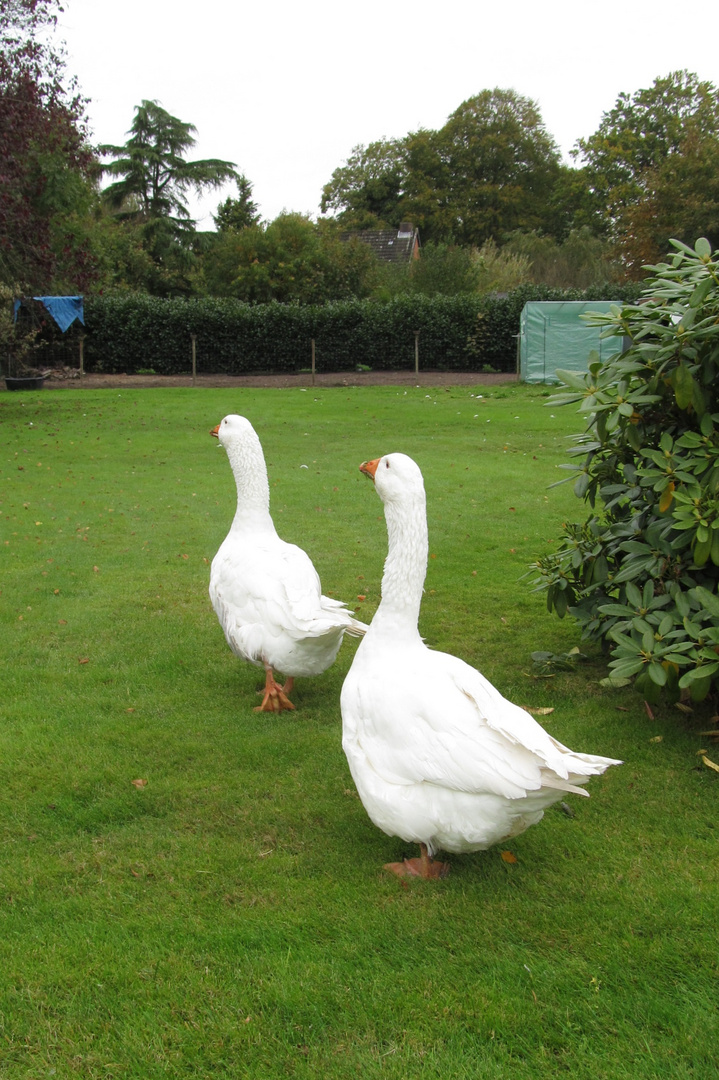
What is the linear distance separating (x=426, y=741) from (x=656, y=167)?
4363cm

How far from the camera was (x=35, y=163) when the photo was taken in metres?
A: 21.3

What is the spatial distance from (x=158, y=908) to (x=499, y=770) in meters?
1.46

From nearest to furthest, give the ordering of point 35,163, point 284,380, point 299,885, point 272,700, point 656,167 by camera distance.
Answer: point 299,885 → point 272,700 → point 35,163 → point 284,380 → point 656,167

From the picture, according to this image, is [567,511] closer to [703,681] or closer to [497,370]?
[703,681]

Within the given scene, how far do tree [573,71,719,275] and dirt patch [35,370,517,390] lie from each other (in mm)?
10618

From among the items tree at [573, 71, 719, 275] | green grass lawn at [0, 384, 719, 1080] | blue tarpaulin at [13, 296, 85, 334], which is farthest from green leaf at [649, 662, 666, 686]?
tree at [573, 71, 719, 275]

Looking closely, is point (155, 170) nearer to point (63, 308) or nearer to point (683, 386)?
point (63, 308)

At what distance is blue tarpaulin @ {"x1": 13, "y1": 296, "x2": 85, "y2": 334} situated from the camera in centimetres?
2875

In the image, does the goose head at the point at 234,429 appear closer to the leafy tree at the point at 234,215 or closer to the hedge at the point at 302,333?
the hedge at the point at 302,333

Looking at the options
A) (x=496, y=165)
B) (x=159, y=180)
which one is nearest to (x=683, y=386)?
(x=159, y=180)

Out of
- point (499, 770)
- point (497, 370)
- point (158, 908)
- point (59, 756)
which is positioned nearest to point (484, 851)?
point (499, 770)

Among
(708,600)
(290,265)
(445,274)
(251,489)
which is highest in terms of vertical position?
(290,265)

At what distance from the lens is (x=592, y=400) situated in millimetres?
4898

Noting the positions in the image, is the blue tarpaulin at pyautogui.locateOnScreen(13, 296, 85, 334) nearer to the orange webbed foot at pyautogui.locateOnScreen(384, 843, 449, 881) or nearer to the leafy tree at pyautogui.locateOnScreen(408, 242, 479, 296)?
the leafy tree at pyautogui.locateOnScreen(408, 242, 479, 296)
